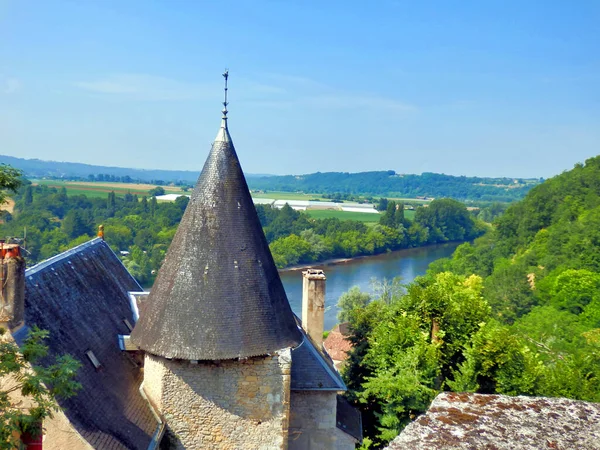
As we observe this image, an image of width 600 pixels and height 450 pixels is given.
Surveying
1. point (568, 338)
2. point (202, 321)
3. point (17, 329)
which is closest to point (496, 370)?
point (202, 321)

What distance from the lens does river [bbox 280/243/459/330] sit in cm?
4809

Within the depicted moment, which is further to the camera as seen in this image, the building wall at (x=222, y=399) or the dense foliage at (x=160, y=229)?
the dense foliage at (x=160, y=229)

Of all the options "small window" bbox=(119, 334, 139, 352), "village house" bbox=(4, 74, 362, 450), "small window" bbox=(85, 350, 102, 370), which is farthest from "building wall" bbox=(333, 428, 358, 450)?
"small window" bbox=(85, 350, 102, 370)

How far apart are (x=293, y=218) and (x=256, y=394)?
3322 inches

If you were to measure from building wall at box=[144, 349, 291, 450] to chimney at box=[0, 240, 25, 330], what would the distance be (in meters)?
2.68

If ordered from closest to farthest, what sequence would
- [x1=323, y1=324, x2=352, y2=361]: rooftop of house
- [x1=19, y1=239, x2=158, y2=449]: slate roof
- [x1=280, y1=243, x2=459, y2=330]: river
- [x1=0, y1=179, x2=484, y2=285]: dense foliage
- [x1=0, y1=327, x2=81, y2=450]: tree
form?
[x1=0, y1=327, x2=81, y2=450]: tree, [x1=19, y1=239, x2=158, y2=449]: slate roof, [x1=323, y1=324, x2=352, y2=361]: rooftop of house, [x1=280, y1=243, x2=459, y2=330]: river, [x1=0, y1=179, x2=484, y2=285]: dense foliage

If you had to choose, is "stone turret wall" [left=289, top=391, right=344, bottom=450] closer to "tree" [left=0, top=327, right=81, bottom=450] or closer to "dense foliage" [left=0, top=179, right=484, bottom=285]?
"tree" [left=0, top=327, right=81, bottom=450]

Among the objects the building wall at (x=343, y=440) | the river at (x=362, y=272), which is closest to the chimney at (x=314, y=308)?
the building wall at (x=343, y=440)

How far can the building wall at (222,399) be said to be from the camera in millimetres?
10188

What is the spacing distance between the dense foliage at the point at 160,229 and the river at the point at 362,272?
3.31 m

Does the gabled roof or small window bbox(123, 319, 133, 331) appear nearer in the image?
small window bbox(123, 319, 133, 331)

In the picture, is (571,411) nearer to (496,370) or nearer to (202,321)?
(202,321)

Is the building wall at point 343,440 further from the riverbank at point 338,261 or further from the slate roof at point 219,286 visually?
the riverbank at point 338,261

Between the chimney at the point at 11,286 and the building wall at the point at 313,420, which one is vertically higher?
the chimney at the point at 11,286
